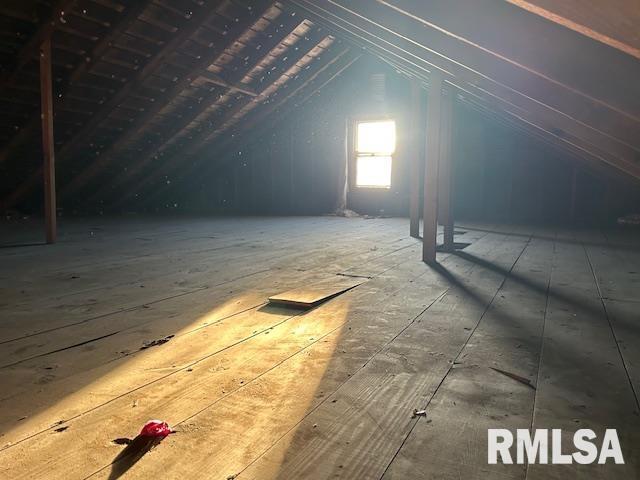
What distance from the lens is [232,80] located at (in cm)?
673

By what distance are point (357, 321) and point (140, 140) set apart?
21.2 ft

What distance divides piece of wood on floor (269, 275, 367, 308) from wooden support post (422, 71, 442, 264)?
95 centimetres

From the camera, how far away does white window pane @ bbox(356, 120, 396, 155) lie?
8766 millimetres

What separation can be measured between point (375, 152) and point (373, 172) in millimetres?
388

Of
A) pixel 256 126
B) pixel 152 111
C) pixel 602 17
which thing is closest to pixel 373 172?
pixel 256 126

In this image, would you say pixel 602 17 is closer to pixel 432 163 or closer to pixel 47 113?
pixel 432 163

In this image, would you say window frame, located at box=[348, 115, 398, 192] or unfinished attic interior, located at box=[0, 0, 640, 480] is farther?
window frame, located at box=[348, 115, 398, 192]

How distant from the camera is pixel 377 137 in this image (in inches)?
350

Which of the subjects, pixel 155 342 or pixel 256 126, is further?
pixel 256 126

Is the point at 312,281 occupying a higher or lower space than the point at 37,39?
lower

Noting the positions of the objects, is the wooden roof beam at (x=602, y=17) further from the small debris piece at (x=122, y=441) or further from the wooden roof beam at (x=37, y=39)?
the wooden roof beam at (x=37, y=39)

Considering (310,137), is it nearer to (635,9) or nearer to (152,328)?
(152,328)

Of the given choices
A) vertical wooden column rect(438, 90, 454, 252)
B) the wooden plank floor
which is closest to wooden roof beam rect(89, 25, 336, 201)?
vertical wooden column rect(438, 90, 454, 252)

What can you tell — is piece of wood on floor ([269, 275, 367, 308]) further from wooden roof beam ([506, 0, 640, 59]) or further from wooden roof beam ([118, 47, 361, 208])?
wooden roof beam ([118, 47, 361, 208])
